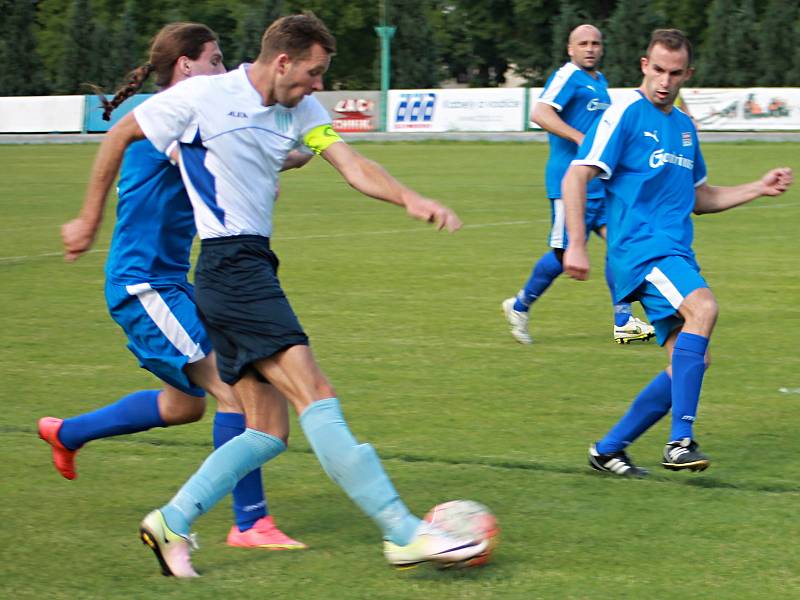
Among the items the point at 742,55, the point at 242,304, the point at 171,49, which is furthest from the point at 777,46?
the point at 242,304

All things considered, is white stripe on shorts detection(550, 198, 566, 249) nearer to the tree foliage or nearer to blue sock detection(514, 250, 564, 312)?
blue sock detection(514, 250, 564, 312)

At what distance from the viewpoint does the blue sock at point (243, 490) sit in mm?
5055

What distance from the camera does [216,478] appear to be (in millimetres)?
4668

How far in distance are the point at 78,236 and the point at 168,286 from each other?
68cm

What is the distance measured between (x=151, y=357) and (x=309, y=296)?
253 inches

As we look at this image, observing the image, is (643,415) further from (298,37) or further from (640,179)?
(298,37)

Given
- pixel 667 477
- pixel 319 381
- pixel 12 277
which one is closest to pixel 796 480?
pixel 667 477

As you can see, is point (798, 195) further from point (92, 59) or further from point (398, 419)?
point (92, 59)

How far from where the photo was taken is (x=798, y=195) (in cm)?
2066

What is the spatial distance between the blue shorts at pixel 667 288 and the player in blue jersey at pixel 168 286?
185 cm

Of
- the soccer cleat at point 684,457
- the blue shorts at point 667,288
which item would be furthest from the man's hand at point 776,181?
the soccer cleat at point 684,457

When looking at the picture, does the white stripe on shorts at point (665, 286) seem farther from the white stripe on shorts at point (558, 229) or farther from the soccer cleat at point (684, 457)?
the white stripe on shorts at point (558, 229)

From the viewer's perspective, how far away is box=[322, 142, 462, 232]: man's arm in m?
4.57

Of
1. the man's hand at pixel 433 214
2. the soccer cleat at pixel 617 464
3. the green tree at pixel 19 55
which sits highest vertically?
the man's hand at pixel 433 214
